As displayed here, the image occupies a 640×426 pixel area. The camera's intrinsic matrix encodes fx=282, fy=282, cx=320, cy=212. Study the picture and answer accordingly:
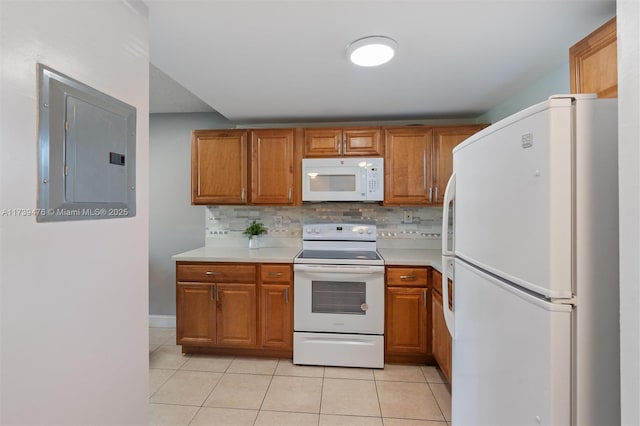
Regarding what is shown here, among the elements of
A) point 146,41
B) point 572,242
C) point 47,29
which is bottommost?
point 572,242

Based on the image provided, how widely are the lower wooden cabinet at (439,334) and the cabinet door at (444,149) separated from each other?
84cm

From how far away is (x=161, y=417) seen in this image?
1796mm

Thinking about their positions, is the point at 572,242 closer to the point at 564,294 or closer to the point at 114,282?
the point at 564,294

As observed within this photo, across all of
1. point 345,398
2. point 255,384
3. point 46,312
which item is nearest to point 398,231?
point 345,398

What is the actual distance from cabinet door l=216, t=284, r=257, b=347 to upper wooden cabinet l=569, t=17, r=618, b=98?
2.43m

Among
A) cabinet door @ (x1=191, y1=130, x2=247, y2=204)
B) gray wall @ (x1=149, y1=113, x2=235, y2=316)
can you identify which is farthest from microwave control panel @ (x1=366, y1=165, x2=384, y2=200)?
gray wall @ (x1=149, y1=113, x2=235, y2=316)

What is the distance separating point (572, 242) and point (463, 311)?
2.06 ft

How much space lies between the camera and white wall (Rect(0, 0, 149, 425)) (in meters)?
0.73

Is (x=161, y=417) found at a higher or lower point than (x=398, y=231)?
lower

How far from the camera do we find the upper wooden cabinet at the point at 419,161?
261 cm

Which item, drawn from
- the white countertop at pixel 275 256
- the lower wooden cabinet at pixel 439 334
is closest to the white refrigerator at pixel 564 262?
the lower wooden cabinet at pixel 439 334

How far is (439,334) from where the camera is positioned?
7.06ft

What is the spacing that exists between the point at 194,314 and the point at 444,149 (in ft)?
8.88

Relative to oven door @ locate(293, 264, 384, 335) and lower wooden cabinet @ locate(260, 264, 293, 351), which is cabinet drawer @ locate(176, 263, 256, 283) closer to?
lower wooden cabinet @ locate(260, 264, 293, 351)
